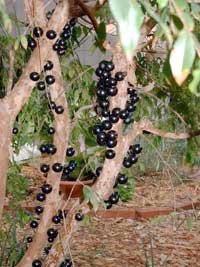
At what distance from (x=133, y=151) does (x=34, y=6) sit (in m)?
0.61

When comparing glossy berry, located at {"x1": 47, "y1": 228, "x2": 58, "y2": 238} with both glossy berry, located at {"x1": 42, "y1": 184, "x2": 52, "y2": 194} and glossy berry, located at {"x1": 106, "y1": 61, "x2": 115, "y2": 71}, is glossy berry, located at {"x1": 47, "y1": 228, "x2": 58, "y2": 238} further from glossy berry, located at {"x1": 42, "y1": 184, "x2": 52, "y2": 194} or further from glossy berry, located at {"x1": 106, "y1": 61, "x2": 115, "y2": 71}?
glossy berry, located at {"x1": 106, "y1": 61, "x2": 115, "y2": 71}

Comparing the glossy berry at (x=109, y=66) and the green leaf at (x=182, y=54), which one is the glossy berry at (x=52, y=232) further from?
the green leaf at (x=182, y=54)

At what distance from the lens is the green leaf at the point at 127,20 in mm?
747

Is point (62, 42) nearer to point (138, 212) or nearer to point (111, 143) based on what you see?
point (111, 143)

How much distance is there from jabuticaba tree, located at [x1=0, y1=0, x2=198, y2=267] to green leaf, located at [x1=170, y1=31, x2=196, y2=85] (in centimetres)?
116

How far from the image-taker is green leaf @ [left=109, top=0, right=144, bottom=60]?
0.75 meters

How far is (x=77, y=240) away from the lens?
4.62 metres

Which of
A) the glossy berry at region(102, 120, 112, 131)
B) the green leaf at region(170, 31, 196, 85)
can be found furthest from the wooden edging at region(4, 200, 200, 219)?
the green leaf at region(170, 31, 196, 85)

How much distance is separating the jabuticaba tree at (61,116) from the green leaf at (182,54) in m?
1.16

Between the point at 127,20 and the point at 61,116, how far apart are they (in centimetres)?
141

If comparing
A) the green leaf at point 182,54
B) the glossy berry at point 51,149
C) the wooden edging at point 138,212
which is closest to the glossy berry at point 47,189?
the glossy berry at point 51,149

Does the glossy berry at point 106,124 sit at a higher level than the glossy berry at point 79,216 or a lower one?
higher

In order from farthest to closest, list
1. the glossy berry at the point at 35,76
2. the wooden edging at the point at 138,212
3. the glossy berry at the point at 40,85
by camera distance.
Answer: the wooden edging at the point at 138,212 < the glossy berry at the point at 40,85 < the glossy berry at the point at 35,76

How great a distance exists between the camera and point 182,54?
2.50 feet
